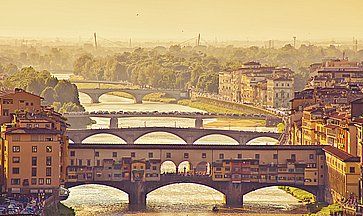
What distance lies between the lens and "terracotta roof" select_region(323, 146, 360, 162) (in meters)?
32.8

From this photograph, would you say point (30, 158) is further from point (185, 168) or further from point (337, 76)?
point (337, 76)

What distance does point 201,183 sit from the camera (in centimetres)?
3472

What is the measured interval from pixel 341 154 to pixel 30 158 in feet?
20.0

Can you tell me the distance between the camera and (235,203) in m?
34.2

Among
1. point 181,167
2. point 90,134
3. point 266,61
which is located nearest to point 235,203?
point 181,167

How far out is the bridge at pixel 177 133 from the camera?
44719 mm

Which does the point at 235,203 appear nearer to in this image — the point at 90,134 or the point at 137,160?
the point at 137,160

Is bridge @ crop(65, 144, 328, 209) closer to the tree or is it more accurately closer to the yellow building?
the yellow building

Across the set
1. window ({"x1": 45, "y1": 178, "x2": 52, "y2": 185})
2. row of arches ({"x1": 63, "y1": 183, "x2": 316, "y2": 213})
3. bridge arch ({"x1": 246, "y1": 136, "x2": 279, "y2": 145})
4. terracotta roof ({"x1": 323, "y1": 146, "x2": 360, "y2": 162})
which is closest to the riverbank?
row of arches ({"x1": 63, "y1": 183, "x2": 316, "y2": 213})

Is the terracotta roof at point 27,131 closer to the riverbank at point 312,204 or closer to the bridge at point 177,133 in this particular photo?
the riverbank at point 312,204

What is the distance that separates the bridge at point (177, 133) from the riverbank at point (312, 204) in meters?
7.96

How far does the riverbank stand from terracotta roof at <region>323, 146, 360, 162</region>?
0.89m

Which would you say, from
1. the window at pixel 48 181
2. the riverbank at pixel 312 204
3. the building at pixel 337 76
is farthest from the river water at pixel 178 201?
the building at pixel 337 76

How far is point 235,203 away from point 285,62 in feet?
234
